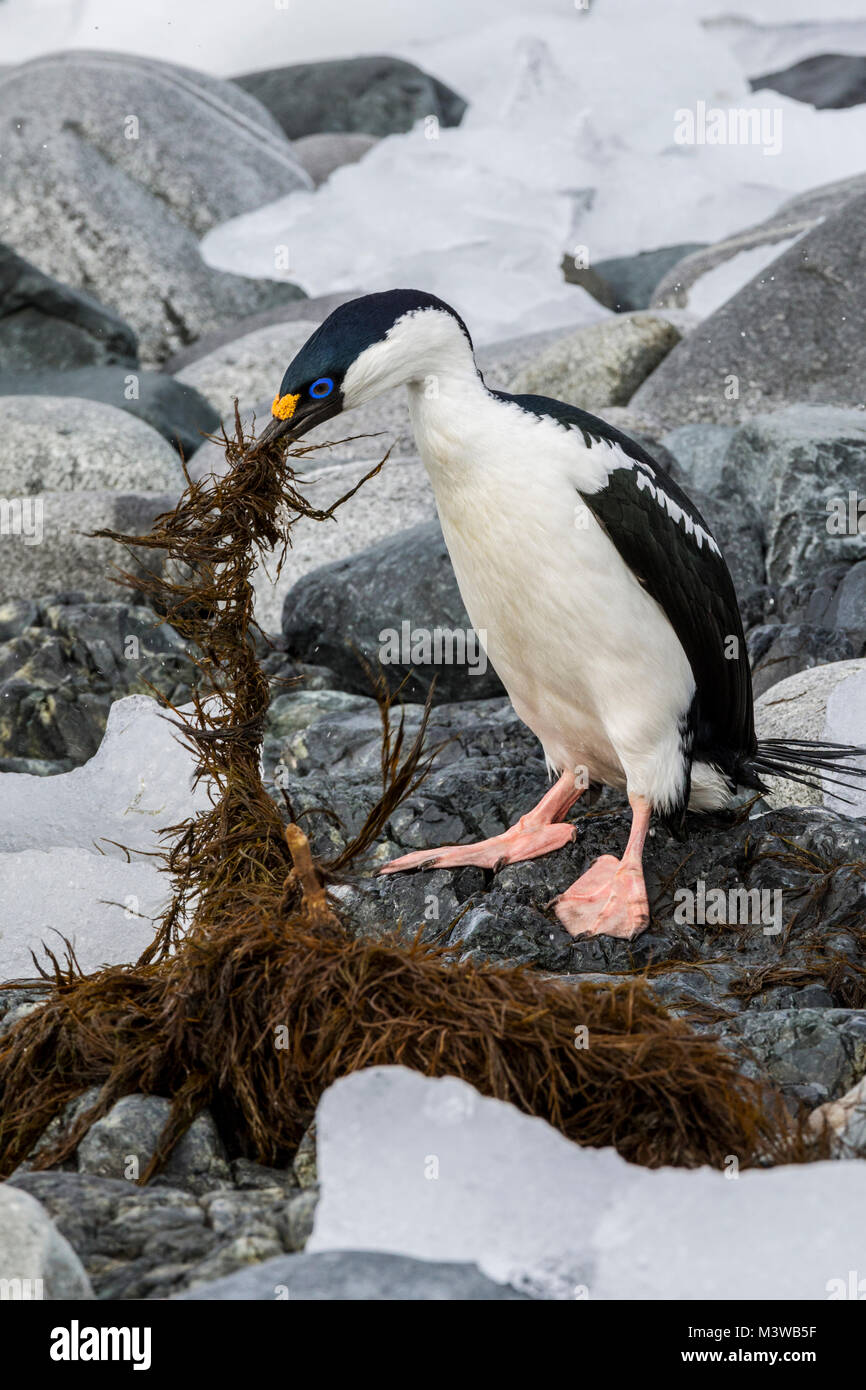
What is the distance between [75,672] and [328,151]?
1557 cm

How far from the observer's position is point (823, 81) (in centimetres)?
2408

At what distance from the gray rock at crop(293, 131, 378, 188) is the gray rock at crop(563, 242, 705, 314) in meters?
5.26

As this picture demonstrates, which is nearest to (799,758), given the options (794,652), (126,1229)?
(794,652)

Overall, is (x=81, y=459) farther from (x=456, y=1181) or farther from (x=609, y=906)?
(x=456, y=1181)

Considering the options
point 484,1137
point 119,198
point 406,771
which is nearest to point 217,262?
point 119,198

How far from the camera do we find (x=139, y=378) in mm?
11562

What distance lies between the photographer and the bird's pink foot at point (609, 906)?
4.37m

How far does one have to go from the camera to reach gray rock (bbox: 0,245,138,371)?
12.5 m

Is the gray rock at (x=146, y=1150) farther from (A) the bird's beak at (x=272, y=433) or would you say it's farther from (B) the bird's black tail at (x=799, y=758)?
(B) the bird's black tail at (x=799, y=758)

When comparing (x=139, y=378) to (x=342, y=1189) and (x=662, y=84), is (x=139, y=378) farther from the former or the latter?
(x=662, y=84)

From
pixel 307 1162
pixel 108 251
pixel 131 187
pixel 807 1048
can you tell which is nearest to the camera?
pixel 307 1162

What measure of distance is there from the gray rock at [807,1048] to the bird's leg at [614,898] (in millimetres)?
918

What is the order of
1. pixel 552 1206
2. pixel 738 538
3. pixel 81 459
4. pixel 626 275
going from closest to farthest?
pixel 552 1206
pixel 738 538
pixel 81 459
pixel 626 275

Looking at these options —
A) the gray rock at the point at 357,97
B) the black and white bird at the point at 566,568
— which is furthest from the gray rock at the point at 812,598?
the gray rock at the point at 357,97
